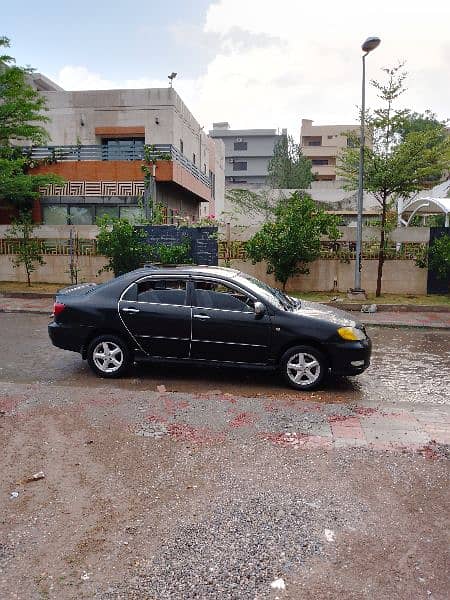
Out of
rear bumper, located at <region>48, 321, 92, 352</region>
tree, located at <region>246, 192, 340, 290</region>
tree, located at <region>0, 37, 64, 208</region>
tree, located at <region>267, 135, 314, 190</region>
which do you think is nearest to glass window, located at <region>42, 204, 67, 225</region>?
tree, located at <region>0, 37, 64, 208</region>

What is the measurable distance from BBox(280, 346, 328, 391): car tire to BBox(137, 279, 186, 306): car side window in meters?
1.64

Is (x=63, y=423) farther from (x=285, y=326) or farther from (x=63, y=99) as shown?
(x=63, y=99)

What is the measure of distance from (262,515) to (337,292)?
12986 millimetres

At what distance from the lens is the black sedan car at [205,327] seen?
684cm

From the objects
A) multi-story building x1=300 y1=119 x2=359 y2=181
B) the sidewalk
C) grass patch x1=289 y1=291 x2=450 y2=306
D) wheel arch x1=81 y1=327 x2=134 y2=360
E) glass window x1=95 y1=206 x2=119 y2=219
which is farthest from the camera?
multi-story building x1=300 y1=119 x2=359 y2=181

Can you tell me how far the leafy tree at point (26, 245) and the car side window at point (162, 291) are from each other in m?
11.0

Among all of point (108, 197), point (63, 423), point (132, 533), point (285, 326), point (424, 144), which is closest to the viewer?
point (132, 533)

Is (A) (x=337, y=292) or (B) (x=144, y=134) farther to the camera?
(B) (x=144, y=134)

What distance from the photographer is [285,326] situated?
6.83 m

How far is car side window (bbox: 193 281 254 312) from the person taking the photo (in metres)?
7.03

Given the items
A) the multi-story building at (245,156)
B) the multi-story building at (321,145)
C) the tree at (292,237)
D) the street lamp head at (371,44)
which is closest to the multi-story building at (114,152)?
the tree at (292,237)

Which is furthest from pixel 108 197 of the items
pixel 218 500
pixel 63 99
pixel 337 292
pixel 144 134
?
pixel 218 500

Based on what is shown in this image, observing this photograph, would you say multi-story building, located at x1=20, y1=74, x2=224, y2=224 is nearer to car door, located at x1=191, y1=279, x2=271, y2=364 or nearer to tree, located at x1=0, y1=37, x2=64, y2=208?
tree, located at x1=0, y1=37, x2=64, y2=208

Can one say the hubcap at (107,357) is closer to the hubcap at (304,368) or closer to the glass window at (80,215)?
the hubcap at (304,368)
